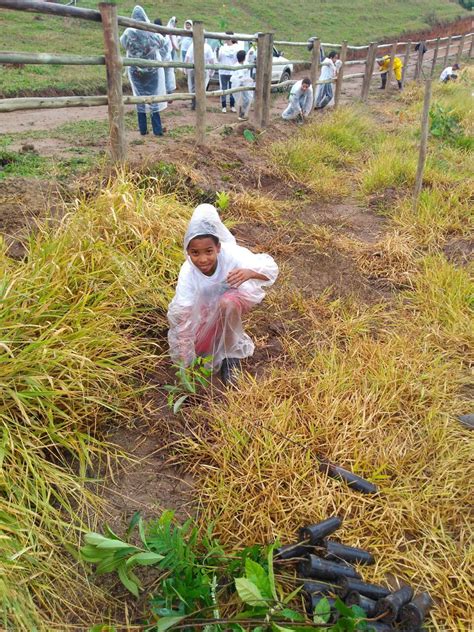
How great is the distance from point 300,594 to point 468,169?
586cm

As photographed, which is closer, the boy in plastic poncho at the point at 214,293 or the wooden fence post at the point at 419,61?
the boy in plastic poncho at the point at 214,293

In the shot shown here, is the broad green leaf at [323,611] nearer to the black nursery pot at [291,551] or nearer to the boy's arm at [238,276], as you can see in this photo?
the black nursery pot at [291,551]

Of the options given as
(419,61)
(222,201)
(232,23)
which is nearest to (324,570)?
(222,201)

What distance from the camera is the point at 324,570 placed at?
62.1 inches

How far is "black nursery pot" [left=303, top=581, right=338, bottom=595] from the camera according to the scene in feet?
5.08

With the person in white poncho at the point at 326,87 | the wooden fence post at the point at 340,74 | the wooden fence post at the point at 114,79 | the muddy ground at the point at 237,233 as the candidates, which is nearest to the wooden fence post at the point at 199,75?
the muddy ground at the point at 237,233

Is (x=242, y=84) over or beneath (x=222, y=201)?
beneath

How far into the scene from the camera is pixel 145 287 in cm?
276

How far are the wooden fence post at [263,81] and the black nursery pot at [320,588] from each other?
24.0 feet

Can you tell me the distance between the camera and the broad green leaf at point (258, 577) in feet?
4.72

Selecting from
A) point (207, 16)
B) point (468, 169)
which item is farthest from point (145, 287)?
point (207, 16)

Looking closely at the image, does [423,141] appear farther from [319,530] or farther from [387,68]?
[387,68]

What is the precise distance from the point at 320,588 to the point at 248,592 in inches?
11.2

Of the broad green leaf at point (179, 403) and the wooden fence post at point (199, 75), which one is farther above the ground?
the wooden fence post at point (199, 75)
